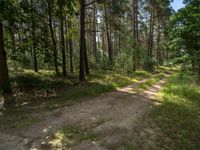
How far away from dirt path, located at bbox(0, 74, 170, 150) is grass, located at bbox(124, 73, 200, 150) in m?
0.32

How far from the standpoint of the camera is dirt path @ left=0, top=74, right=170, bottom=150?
5.08 meters

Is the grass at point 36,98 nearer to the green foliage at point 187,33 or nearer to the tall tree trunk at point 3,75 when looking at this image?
the tall tree trunk at point 3,75

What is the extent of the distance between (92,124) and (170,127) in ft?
6.63

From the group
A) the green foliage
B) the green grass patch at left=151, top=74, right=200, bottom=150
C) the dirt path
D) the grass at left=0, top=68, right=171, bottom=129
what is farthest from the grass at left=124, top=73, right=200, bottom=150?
the green foliage

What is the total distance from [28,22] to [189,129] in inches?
277

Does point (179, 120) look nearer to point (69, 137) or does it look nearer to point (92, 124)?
point (92, 124)

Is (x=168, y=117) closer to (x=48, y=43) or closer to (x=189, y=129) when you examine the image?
(x=189, y=129)

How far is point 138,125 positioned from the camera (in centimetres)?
638

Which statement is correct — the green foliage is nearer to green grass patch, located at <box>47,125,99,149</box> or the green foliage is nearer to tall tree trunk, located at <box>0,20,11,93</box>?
tall tree trunk, located at <box>0,20,11,93</box>

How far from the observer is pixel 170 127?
647 centimetres

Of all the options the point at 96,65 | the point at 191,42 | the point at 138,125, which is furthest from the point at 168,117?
the point at 96,65

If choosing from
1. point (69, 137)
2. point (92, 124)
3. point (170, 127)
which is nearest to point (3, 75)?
point (92, 124)

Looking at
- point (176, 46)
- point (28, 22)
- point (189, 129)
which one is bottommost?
point (189, 129)

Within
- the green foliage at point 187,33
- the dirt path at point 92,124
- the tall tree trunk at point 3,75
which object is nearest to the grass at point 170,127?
the dirt path at point 92,124
